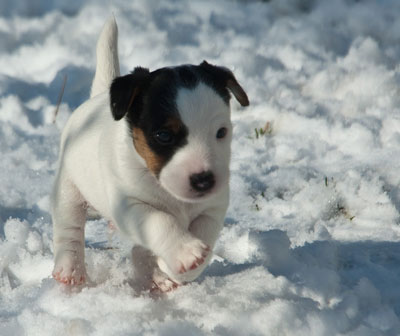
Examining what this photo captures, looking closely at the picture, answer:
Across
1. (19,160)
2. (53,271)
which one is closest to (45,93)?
(19,160)

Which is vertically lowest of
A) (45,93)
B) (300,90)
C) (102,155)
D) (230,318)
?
(45,93)

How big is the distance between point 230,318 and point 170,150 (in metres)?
0.74

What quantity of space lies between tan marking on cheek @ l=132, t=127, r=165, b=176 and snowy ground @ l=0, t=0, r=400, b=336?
2.05 feet

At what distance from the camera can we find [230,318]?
2.75 meters

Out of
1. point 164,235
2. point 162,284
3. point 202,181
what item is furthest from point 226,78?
point 162,284

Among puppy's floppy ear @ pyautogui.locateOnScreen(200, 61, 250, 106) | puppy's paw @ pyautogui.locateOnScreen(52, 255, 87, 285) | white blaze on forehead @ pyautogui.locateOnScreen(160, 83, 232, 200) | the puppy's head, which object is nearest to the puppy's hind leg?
puppy's paw @ pyautogui.locateOnScreen(52, 255, 87, 285)

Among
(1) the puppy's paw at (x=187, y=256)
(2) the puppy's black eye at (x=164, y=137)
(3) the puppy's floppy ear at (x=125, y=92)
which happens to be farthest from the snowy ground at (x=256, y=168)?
(3) the puppy's floppy ear at (x=125, y=92)

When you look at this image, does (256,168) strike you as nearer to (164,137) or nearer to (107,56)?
(107,56)

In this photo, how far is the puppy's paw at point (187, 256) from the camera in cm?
264

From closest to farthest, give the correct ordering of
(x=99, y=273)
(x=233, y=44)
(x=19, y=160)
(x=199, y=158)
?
(x=199, y=158), (x=99, y=273), (x=19, y=160), (x=233, y=44)

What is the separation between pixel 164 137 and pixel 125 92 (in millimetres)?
288

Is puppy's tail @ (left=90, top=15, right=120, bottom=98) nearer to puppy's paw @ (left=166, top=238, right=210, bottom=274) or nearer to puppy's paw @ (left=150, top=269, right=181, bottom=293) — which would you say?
puppy's paw @ (left=150, top=269, right=181, bottom=293)

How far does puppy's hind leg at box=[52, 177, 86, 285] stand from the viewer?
11.1 feet

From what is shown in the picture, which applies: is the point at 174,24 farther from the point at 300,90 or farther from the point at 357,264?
the point at 357,264
